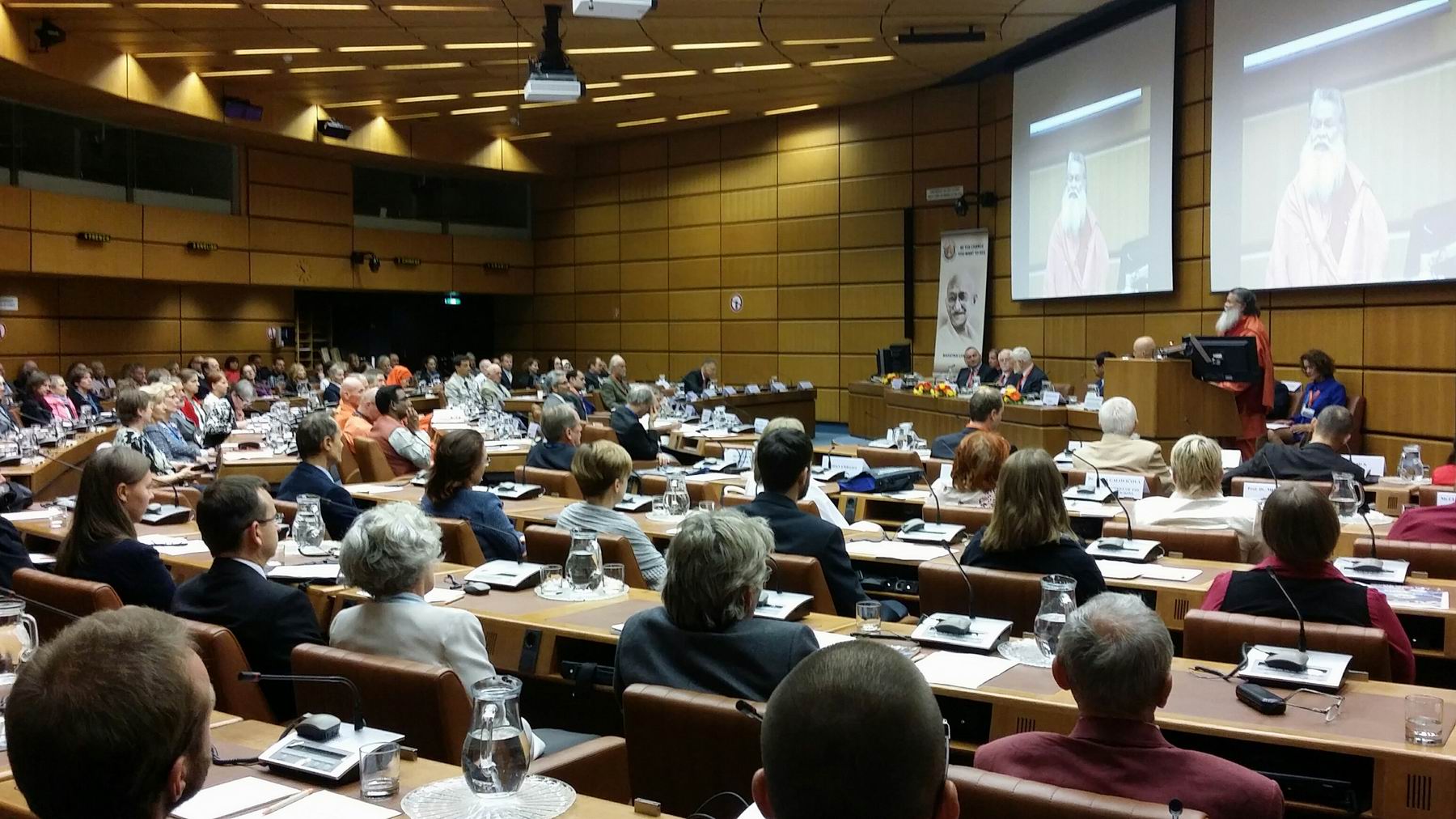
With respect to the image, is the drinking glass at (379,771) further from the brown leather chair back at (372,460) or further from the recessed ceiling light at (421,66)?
the recessed ceiling light at (421,66)

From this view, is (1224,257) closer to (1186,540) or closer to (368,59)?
(1186,540)

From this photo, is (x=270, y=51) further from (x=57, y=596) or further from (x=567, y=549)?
(x=57, y=596)

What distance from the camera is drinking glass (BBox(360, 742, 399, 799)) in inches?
85.1

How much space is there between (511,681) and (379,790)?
1.04ft

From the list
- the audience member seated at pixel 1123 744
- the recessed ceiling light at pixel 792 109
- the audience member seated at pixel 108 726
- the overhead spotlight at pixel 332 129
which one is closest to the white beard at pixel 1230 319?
the audience member seated at pixel 1123 744

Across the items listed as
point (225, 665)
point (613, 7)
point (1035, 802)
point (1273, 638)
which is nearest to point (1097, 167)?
point (613, 7)

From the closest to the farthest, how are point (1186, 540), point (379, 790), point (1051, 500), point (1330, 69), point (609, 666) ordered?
point (379, 790)
point (609, 666)
point (1051, 500)
point (1186, 540)
point (1330, 69)

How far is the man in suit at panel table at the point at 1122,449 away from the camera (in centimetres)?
655

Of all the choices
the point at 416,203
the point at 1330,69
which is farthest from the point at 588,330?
the point at 1330,69

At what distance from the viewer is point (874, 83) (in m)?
15.9

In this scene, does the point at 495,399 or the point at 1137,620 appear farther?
the point at 495,399

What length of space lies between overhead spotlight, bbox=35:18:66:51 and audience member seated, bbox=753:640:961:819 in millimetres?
13556

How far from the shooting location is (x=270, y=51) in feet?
44.7

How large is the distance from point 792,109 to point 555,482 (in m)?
12.3
